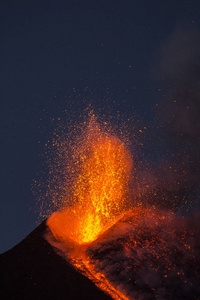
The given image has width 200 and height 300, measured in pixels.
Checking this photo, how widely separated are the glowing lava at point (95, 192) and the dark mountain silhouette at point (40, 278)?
3.40 ft

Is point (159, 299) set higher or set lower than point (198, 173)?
lower

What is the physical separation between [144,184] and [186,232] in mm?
7919

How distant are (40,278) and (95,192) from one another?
5.03 m

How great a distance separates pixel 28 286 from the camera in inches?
177

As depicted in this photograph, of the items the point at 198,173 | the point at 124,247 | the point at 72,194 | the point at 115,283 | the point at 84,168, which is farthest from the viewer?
the point at 198,173

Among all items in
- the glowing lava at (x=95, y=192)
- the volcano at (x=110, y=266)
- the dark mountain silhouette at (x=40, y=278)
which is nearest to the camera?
the dark mountain silhouette at (x=40, y=278)

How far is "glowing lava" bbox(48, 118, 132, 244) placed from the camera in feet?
23.4

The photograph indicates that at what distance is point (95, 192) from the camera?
956 cm

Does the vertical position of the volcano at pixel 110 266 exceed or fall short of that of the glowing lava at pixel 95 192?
it falls short

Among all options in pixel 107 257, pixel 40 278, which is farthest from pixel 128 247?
pixel 40 278

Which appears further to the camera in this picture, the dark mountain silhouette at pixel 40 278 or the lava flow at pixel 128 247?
the lava flow at pixel 128 247

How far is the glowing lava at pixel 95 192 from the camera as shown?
281 inches

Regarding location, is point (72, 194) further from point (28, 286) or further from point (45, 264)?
point (28, 286)

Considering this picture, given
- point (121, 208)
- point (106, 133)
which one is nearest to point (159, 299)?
point (121, 208)
